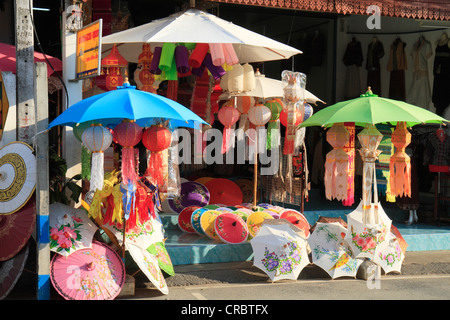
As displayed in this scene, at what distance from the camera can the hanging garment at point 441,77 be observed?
12016mm

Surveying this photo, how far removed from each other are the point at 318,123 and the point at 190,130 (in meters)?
3.17

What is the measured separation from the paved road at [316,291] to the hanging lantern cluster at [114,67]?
2.88 m

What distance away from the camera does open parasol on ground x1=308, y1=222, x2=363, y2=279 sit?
22.7 ft

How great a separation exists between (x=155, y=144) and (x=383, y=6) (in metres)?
4.99

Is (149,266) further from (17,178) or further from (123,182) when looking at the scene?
(17,178)

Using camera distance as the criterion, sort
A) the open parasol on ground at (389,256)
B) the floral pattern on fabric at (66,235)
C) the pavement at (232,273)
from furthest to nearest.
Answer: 1. the open parasol on ground at (389,256)
2. the pavement at (232,273)
3. the floral pattern on fabric at (66,235)

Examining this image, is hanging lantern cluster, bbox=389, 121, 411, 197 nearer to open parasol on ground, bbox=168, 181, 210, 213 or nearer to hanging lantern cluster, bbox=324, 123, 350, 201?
hanging lantern cluster, bbox=324, 123, 350, 201

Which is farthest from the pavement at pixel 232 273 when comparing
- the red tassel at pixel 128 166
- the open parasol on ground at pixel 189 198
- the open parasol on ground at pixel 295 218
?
the open parasol on ground at pixel 189 198

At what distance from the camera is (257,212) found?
785cm

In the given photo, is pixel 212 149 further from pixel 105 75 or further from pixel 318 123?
pixel 318 123

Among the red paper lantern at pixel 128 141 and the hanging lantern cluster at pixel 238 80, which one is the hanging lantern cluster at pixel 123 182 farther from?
the hanging lantern cluster at pixel 238 80

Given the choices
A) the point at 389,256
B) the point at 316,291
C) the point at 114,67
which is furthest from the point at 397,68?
the point at 316,291
